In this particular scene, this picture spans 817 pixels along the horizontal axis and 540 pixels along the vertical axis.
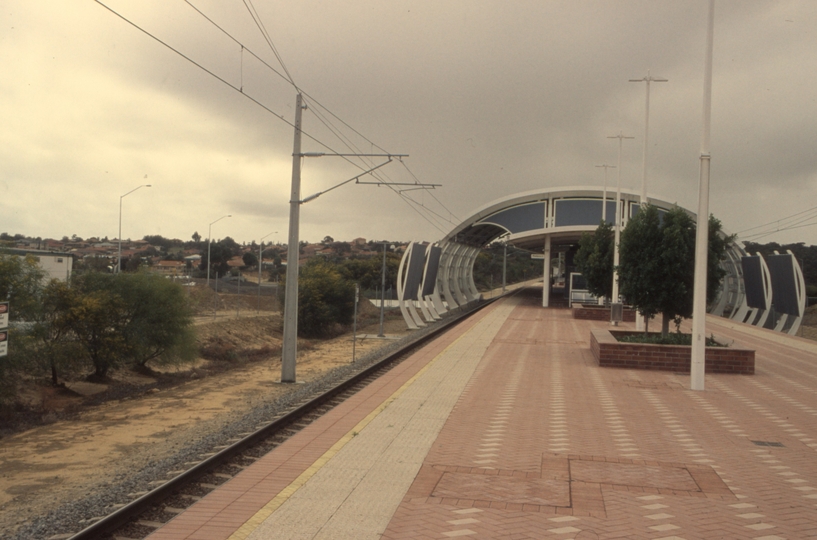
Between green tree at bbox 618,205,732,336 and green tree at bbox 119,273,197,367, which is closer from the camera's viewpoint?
green tree at bbox 618,205,732,336

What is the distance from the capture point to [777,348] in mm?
24156

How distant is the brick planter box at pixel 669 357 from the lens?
1645 cm

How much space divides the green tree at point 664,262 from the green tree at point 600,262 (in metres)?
18.4

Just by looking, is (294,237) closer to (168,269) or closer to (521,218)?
(521,218)

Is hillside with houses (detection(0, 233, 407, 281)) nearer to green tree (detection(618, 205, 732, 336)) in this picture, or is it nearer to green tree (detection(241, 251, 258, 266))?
green tree (detection(241, 251, 258, 266))

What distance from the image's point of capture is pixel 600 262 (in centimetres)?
3781

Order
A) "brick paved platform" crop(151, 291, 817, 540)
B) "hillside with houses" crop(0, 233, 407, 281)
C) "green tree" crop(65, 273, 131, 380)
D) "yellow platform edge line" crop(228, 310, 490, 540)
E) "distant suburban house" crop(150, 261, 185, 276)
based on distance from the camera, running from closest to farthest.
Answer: "yellow platform edge line" crop(228, 310, 490, 540), "brick paved platform" crop(151, 291, 817, 540), "green tree" crop(65, 273, 131, 380), "distant suburban house" crop(150, 261, 185, 276), "hillside with houses" crop(0, 233, 407, 281)

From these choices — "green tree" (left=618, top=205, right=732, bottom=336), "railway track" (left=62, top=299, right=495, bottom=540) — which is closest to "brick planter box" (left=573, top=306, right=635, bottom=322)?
"green tree" (left=618, top=205, right=732, bottom=336)

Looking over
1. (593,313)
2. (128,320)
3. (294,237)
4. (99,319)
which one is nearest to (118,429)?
(294,237)

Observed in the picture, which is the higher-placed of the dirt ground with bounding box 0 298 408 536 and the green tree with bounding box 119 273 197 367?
the green tree with bounding box 119 273 197 367

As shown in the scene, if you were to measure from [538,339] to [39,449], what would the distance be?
1694cm

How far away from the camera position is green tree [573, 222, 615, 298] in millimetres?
37750

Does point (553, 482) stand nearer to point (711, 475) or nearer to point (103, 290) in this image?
point (711, 475)

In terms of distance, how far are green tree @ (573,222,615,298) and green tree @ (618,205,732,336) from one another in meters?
18.4
